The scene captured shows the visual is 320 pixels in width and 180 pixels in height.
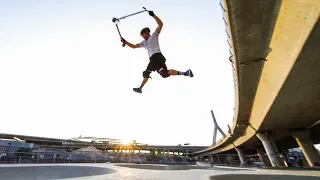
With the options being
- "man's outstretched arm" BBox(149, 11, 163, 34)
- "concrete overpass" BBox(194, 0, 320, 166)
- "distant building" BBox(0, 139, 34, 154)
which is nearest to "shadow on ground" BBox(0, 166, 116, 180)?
"man's outstretched arm" BBox(149, 11, 163, 34)

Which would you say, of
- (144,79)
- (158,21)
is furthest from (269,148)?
(158,21)

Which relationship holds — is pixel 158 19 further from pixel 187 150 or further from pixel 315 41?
pixel 187 150

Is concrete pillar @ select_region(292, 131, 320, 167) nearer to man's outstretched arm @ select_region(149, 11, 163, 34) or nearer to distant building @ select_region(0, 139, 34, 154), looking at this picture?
man's outstretched arm @ select_region(149, 11, 163, 34)

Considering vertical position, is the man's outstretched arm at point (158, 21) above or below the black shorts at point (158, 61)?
above

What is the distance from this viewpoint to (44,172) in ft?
48.8

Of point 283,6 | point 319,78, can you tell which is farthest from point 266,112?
point 283,6

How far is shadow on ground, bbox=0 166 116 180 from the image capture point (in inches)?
526

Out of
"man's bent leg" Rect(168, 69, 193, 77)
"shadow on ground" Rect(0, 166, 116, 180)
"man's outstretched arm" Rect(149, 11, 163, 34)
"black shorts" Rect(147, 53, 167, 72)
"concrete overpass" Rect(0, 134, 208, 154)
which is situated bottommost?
"shadow on ground" Rect(0, 166, 116, 180)

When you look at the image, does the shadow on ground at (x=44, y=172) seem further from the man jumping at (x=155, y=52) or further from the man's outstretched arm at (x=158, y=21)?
the man's outstretched arm at (x=158, y=21)

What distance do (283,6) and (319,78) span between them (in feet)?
23.4

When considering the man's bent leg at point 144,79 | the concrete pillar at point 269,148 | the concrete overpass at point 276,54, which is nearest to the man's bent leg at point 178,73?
the man's bent leg at point 144,79

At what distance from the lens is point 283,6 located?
26.6 feet

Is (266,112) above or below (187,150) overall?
below

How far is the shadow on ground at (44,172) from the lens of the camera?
1335 centimetres
